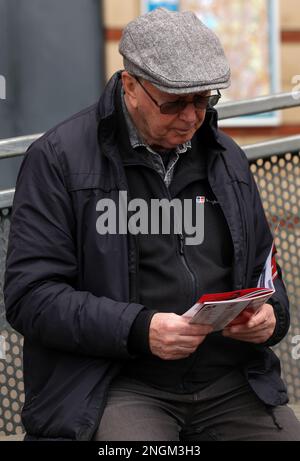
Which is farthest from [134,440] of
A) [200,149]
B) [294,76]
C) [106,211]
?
[294,76]

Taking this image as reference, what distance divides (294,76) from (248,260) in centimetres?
460

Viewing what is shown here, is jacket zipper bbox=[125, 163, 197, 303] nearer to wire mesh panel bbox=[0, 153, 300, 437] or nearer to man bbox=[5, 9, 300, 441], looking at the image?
man bbox=[5, 9, 300, 441]

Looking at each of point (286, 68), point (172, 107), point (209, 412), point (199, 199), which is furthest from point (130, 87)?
point (286, 68)

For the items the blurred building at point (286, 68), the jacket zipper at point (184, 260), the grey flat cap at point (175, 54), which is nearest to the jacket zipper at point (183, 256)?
the jacket zipper at point (184, 260)

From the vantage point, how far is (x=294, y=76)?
752 centimetres

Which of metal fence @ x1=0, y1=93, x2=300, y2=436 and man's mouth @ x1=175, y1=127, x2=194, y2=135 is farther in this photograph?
metal fence @ x1=0, y1=93, x2=300, y2=436

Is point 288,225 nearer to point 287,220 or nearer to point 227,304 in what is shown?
point 287,220

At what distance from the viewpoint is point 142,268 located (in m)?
3.00

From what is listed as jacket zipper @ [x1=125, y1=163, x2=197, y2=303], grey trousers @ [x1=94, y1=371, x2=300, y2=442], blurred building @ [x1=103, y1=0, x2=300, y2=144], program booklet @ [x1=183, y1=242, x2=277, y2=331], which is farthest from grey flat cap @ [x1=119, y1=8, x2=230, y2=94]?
blurred building @ [x1=103, y1=0, x2=300, y2=144]

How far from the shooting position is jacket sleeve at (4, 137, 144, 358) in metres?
2.84

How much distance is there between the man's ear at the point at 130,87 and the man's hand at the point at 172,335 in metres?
0.61

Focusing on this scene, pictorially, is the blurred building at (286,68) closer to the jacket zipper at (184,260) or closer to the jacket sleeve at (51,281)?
the jacket zipper at (184,260)

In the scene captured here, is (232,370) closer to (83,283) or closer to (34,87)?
(83,283)

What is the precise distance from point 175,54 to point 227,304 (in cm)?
68
